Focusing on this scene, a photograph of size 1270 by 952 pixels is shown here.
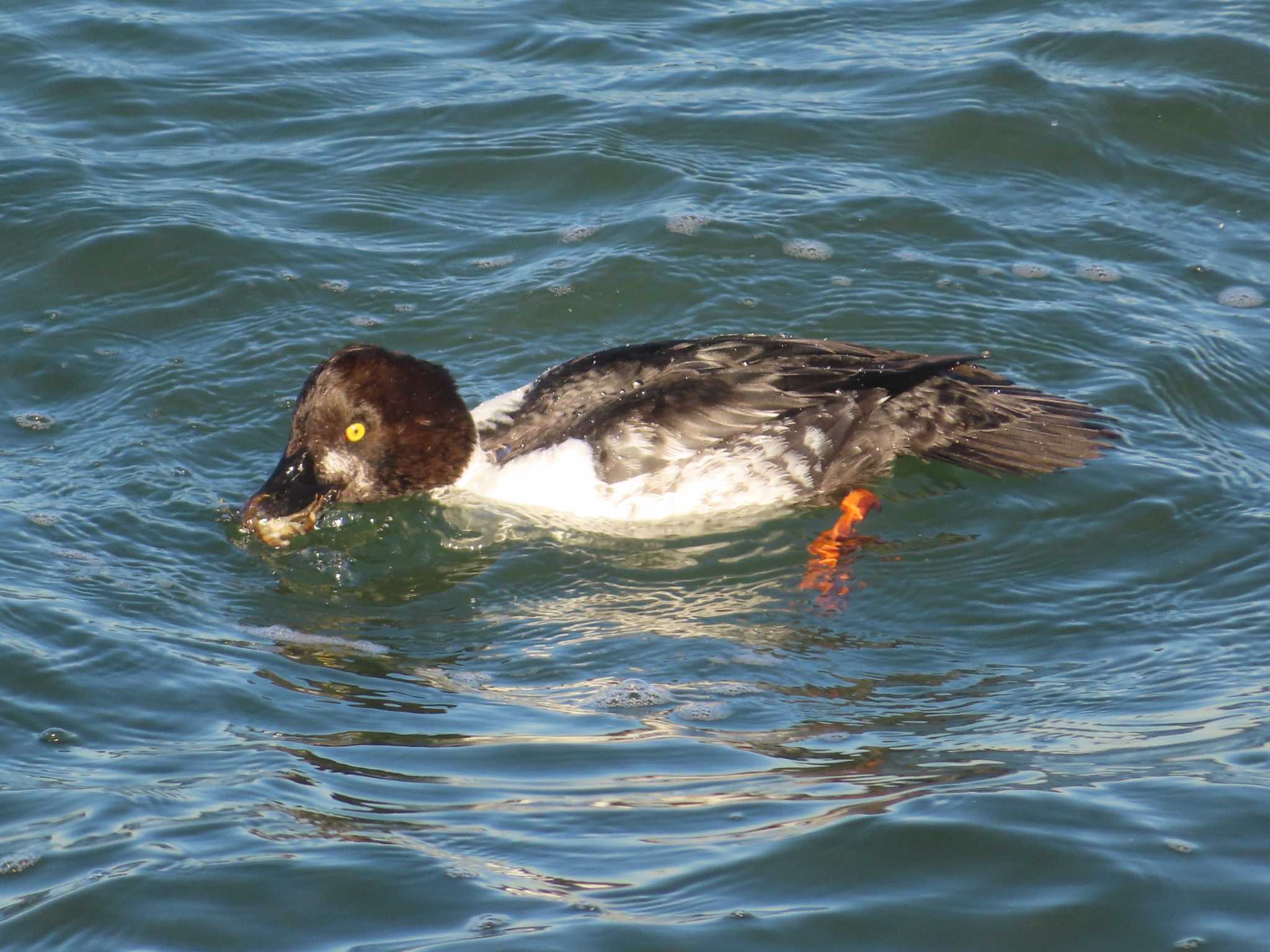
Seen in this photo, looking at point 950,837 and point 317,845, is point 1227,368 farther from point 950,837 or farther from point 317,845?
point 317,845

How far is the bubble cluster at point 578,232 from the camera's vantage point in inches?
422

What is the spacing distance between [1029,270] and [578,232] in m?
3.02

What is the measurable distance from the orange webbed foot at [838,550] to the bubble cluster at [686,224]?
3.08m

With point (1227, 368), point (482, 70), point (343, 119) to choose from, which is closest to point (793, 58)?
point (482, 70)

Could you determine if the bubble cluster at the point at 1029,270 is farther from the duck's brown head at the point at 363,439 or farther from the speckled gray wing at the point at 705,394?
the duck's brown head at the point at 363,439

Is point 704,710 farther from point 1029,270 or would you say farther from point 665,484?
point 1029,270

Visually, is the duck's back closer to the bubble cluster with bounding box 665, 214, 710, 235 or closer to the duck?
the duck

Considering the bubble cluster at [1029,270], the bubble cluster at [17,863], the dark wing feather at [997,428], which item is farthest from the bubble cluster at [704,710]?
the bubble cluster at [1029,270]

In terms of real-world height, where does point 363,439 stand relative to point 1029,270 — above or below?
below

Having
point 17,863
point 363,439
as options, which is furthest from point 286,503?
point 17,863

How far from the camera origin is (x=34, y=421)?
8.88 meters

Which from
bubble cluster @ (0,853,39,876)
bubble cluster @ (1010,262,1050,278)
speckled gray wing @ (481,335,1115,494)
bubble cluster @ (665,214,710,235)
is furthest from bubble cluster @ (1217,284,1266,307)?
bubble cluster @ (0,853,39,876)

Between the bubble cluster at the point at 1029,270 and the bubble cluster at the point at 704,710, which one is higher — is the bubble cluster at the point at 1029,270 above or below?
above

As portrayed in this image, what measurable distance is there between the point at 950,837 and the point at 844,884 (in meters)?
0.38
